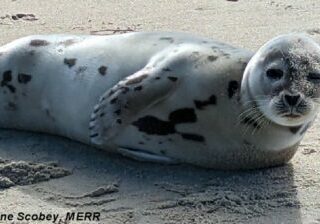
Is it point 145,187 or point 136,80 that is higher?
point 136,80

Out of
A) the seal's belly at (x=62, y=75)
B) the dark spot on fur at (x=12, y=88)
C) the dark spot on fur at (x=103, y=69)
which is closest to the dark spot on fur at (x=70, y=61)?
the seal's belly at (x=62, y=75)

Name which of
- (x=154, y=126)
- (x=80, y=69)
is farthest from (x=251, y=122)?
(x=80, y=69)

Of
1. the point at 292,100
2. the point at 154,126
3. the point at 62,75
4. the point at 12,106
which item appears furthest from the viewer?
the point at 12,106

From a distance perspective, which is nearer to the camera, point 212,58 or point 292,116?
point 292,116

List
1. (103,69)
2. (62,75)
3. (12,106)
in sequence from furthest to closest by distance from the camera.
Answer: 1. (12,106)
2. (62,75)
3. (103,69)

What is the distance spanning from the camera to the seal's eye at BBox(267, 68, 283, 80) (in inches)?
132

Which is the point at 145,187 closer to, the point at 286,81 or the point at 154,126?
the point at 154,126

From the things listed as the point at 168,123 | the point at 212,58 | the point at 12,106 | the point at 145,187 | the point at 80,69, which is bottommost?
the point at 145,187

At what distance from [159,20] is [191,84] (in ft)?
7.94

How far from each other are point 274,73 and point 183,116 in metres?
0.46

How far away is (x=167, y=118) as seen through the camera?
11.9 feet

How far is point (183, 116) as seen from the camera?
11.9ft

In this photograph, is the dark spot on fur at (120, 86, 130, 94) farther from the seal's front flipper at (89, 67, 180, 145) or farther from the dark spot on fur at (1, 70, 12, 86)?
the dark spot on fur at (1, 70, 12, 86)

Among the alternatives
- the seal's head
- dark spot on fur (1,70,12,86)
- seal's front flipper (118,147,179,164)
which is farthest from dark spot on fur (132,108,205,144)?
dark spot on fur (1,70,12,86)
